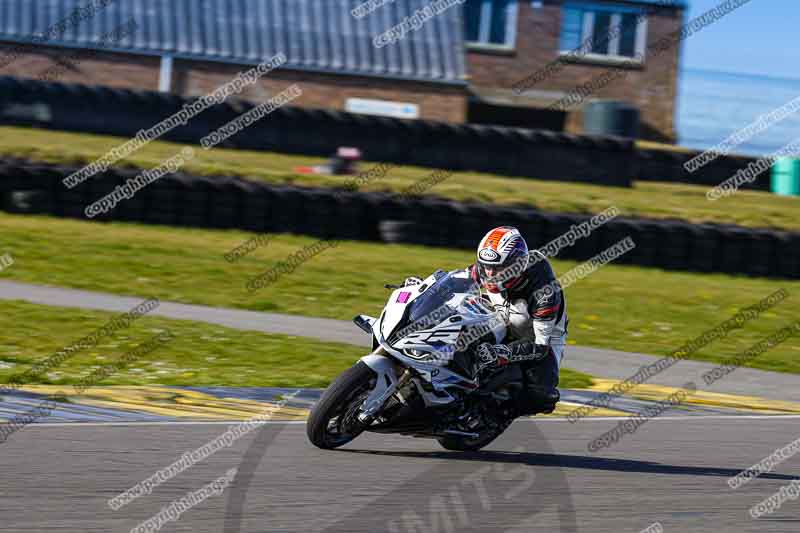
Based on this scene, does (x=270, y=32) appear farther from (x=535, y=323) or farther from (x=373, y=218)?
(x=535, y=323)

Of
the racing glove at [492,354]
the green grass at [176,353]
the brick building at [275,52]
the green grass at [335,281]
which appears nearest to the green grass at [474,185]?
the green grass at [335,281]

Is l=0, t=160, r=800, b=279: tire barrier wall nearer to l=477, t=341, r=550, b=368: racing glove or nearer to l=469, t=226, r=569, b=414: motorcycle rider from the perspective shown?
l=469, t=226, r=569, b=414: motorcycle rider

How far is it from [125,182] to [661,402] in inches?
394

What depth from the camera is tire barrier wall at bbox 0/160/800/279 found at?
62.6 feet

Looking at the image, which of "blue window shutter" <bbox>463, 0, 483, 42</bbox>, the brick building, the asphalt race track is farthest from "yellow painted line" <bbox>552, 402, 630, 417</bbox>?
"blue window shutter" <bbox>463, 0, 483, 42</bbox>

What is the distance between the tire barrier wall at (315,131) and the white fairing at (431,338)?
1938 centimetres

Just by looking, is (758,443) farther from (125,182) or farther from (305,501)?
(125,182)

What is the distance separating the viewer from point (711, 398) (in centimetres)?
1214

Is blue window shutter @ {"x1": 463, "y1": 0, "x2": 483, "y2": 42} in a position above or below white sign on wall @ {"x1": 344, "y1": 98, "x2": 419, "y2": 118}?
above

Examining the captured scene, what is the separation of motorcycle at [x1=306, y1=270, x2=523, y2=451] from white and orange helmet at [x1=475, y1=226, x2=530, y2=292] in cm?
15

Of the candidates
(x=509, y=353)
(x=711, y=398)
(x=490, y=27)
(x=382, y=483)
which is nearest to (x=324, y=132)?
(x=490, y=27)

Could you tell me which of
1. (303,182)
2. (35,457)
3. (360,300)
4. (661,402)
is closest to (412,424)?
(35,457)

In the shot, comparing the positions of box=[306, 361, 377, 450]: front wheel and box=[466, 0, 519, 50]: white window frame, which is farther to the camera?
box=[466, 0, 519, 50]: white window frame

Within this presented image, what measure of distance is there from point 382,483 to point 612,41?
35.7 m
